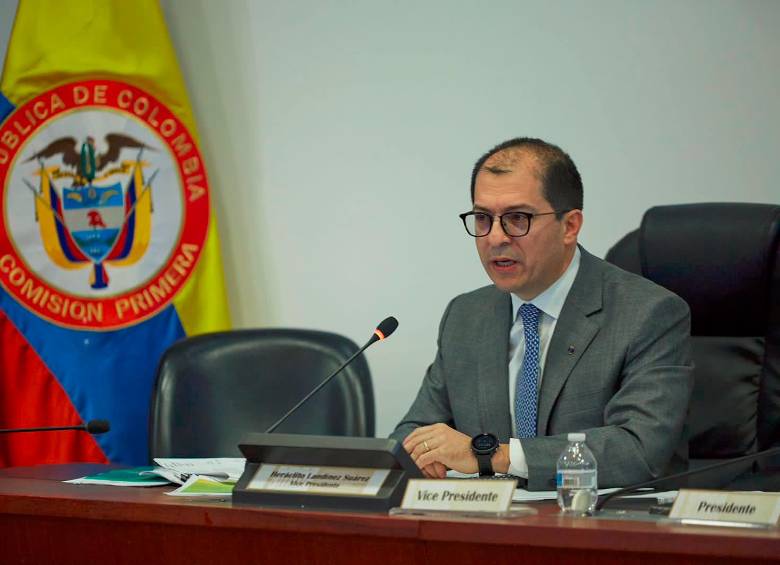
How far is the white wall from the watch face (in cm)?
150

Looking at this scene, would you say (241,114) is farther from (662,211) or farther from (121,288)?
(662,211)

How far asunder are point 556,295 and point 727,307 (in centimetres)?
42

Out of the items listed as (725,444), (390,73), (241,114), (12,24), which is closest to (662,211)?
(725,444)

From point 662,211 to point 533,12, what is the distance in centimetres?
120

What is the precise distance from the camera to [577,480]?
1840 mm

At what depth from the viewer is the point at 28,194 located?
3.65 m

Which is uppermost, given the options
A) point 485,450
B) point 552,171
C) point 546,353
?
point 552,171

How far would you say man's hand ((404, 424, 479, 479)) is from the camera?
219cm

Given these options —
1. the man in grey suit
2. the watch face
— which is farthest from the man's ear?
the watch face

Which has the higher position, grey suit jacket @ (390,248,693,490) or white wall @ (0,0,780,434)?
white wall @ (0,0,780,434)

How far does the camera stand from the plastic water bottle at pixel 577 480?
168cm

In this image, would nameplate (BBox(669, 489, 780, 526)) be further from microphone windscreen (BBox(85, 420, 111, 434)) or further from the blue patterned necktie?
microphone windscreen (BBox(85, 420, 111, 434))

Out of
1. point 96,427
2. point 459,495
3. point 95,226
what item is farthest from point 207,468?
point 95,226

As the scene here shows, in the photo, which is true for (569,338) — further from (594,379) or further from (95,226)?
(95,226)
